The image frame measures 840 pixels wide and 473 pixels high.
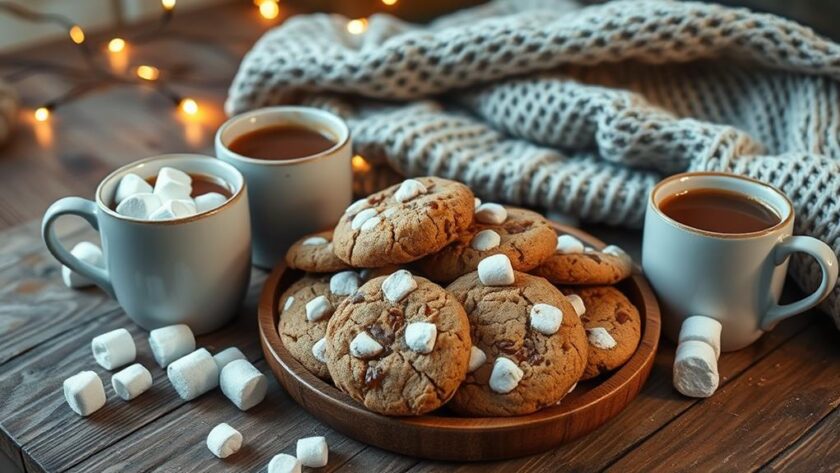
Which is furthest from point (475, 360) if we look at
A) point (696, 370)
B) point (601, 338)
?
point (696, 370)

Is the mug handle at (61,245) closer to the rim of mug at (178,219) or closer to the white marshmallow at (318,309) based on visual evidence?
the rim of mug at (178,219)

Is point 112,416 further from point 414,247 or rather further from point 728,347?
point 728,347

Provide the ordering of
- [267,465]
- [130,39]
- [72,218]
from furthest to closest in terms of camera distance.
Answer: [130,39]
[72,218]
[267,465]

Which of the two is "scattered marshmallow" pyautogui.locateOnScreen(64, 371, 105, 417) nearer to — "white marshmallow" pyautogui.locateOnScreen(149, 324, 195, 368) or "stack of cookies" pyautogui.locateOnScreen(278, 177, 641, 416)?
"white marshmallow" pyautogui.locateOnScreen(149, 324, 195, 368)

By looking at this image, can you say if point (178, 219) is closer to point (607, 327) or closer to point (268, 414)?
point (268, 414)

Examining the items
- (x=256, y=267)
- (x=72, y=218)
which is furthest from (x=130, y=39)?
(x=256, y=267)

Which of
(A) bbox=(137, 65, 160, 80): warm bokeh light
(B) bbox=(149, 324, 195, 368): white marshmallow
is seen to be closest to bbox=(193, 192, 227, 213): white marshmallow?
(B) bbox=(149, 324, 195, 368): white marshmallow
